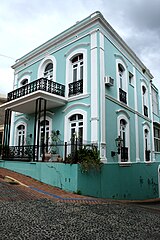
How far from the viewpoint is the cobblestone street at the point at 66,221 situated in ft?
11.8

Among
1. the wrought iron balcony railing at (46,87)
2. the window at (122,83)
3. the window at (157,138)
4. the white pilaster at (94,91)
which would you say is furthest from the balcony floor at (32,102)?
the window at (157,138)

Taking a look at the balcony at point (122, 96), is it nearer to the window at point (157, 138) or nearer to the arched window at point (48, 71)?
the arched window at point (48, 71)

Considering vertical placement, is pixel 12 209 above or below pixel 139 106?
below

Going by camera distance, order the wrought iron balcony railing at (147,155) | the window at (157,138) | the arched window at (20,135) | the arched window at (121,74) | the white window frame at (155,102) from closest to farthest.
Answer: the arched window at (121,74), the arched window at (20,135), the wrought iron balcony railing at (147,155), the window at (157,138), the white window frame at (155,102)

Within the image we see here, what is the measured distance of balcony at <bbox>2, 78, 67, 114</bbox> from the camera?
10.3 m

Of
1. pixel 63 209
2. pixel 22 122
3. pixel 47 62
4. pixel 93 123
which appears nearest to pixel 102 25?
pixel 47 62

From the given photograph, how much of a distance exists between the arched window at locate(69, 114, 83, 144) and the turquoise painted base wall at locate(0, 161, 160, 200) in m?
2.08

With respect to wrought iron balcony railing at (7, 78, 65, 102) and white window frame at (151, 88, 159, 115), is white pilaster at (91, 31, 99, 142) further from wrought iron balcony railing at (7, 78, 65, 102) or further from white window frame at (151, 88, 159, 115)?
white window frame at (151, 88, 159, 115)

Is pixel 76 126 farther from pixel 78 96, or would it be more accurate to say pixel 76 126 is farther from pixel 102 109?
pixel 102 109

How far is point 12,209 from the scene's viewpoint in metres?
4.84

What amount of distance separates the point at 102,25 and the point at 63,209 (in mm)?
9333

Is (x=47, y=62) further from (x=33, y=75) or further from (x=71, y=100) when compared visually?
(x=71, y=100)

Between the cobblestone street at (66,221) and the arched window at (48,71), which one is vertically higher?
the arched window at (48,71)

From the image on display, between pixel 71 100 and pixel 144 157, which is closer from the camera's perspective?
pixel 71 100
